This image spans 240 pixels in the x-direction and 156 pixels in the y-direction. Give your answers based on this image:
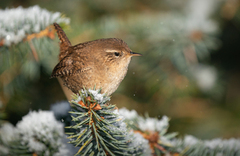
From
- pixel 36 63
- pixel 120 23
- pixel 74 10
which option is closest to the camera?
pixel 36 63

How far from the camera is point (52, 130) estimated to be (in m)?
1.54

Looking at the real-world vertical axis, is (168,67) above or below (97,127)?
above

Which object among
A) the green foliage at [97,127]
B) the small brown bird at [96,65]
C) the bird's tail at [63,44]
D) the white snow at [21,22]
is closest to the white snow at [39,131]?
the green foliage at [97,127]

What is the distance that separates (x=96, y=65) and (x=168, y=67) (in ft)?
3.59

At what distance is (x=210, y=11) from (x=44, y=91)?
219 cm

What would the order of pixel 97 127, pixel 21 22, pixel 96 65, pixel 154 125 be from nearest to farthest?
pixel 97 127
pixel 154 125
pixel 21 22
pixel 96 65

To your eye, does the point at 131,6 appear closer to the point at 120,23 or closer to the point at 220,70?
the point at 120,23

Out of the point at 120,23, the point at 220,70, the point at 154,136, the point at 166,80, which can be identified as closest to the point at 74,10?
the point at 120,23

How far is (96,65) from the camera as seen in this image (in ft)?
6.88

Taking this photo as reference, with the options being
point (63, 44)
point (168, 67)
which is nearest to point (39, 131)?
point (63, 44)

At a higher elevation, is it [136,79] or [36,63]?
[136,79]

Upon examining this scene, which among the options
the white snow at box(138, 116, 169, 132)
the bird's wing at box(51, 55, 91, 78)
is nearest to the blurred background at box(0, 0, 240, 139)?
the bird's wing at box(51, 55, 91, 78)

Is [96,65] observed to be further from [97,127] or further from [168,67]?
[168,67]

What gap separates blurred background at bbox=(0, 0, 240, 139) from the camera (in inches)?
104
